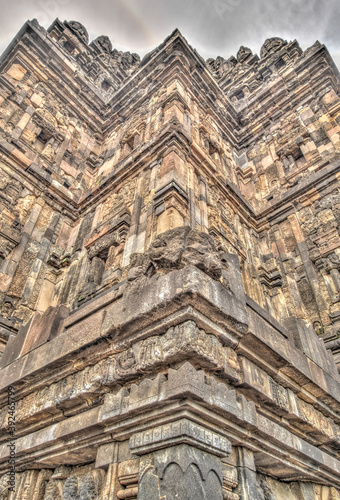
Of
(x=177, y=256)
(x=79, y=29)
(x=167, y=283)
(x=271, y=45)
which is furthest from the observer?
(x=79, y=29)

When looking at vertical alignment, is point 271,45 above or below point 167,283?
above

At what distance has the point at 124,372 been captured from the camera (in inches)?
147

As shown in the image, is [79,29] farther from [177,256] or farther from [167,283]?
[167,283]

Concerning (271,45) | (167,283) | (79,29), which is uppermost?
(79,29)

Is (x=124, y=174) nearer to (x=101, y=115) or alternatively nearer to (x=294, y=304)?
(x=294, y=304)

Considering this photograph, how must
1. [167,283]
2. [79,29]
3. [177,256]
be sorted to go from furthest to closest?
[79,29] < [177,256] < [167,283]

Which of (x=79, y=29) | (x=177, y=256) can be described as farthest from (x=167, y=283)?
(x=79, y=29)

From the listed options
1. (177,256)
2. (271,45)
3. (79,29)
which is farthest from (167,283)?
(79,29)

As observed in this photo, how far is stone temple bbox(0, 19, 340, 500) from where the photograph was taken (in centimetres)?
341

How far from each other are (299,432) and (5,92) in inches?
506

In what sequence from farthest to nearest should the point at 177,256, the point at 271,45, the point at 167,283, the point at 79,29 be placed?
the point at 79,29
the point at 271,45
the point at 177,256
the point at 167,283

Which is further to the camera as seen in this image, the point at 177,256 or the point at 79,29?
the point at 79,29

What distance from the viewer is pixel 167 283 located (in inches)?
147

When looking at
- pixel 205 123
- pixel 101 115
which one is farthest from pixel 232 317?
pixel 101 115
